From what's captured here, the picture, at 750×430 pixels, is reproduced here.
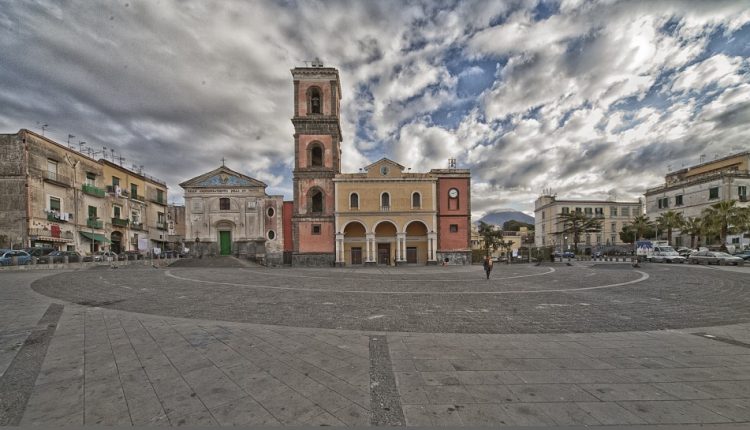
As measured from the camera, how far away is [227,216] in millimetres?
35156

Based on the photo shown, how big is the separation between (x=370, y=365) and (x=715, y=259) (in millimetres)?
37315

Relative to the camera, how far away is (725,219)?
33781 mm

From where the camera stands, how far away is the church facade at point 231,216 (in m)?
34.6

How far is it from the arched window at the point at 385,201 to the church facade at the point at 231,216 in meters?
12.6

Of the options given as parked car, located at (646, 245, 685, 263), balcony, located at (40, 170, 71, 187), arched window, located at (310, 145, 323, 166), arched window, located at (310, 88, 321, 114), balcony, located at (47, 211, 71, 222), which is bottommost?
parked car, located at (646, 245, 685, 263)

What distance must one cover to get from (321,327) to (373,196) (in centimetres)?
2528

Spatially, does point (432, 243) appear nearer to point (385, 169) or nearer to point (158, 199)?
point (385, 169)

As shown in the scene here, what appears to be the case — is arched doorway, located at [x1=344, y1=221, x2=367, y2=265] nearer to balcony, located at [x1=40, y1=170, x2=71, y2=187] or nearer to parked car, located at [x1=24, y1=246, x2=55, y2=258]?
parked car, located at [x1=24, y1=246, x2=55, y2=258]

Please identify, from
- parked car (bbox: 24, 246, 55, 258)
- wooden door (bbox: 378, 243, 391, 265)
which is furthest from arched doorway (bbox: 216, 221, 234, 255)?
wooden door (bbox: 378, 243, 391, 265)

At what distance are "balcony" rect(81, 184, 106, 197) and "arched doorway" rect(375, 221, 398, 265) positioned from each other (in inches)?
1260

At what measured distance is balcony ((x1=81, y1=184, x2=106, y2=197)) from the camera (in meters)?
32.1

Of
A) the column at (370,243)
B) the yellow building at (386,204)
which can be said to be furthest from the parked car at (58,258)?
the column at (370,243)

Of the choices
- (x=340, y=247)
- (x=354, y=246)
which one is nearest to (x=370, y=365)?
(x=340, y=247)

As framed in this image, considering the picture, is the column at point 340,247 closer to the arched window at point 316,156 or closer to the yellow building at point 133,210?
the arched window at point 316,156
